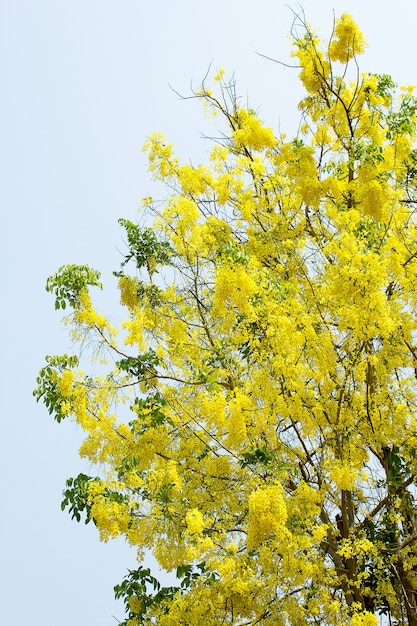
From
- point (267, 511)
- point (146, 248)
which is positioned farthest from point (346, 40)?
point (267, 511)

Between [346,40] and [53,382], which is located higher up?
[346,40]

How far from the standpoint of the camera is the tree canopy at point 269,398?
4461 millimetres

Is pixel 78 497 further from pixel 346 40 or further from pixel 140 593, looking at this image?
pixel 346 40

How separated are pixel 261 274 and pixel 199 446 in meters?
1.21

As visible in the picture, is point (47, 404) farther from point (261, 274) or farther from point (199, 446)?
point (261, 274)

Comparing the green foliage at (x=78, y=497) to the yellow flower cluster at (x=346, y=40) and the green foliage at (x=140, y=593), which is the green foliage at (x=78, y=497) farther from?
the yellow flower cluster at (x=346, y=40)

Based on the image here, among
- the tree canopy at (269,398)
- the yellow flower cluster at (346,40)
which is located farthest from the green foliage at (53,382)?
the yellow flower cluster at (346,40)

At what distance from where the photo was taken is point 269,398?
15.3 ft

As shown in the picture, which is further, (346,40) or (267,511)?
(346,40)

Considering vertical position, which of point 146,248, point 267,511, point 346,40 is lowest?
point 267,511

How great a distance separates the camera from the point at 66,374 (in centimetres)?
486

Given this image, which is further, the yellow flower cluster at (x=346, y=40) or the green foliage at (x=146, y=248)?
the yellow flower cluster at (x=346, y=40)

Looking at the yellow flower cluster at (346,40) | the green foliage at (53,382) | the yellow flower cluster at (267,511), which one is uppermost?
the yellow flower cluster at (346,40)

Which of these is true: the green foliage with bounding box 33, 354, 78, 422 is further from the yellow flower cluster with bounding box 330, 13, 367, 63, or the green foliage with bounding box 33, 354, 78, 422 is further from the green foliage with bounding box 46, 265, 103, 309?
the yellow flower cluster with bounding box 330, 13, 367, 63
